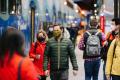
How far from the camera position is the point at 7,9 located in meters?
15.1

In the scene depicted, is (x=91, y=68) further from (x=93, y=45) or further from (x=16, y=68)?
(x=16, y=68)

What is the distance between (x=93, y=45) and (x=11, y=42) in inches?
275

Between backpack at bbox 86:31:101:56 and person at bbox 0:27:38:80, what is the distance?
6747mm

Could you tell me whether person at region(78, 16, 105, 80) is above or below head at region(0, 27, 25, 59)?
below

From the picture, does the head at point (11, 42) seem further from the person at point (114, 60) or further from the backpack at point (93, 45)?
the backpack at point (93, 45)

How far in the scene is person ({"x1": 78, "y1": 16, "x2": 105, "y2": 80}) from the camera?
11.7 m

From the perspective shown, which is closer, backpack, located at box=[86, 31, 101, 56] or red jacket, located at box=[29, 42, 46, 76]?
backpack, located at box=[86, 31, 101, 56]

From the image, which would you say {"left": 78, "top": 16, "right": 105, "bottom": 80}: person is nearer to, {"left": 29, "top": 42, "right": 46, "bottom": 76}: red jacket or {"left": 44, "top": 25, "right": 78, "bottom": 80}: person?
{"left": 29, "top": 42, "right": 46, "bottom": 76}: red jacket

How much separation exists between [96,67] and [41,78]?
1.30m

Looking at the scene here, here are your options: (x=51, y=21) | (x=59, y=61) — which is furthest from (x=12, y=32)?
(x=51, y=21)

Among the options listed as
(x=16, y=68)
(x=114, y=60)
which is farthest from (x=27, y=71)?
(x=114, y=60)

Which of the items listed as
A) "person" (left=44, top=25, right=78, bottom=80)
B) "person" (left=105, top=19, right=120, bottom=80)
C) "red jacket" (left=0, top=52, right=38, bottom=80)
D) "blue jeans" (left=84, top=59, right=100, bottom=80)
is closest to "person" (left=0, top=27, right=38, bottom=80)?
"red jacket" (left=0, top=52, right=38, bottom=80)

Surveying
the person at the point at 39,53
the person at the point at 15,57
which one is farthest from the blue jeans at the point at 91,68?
the person at the point at 15,57

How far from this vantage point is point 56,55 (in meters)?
10.0
